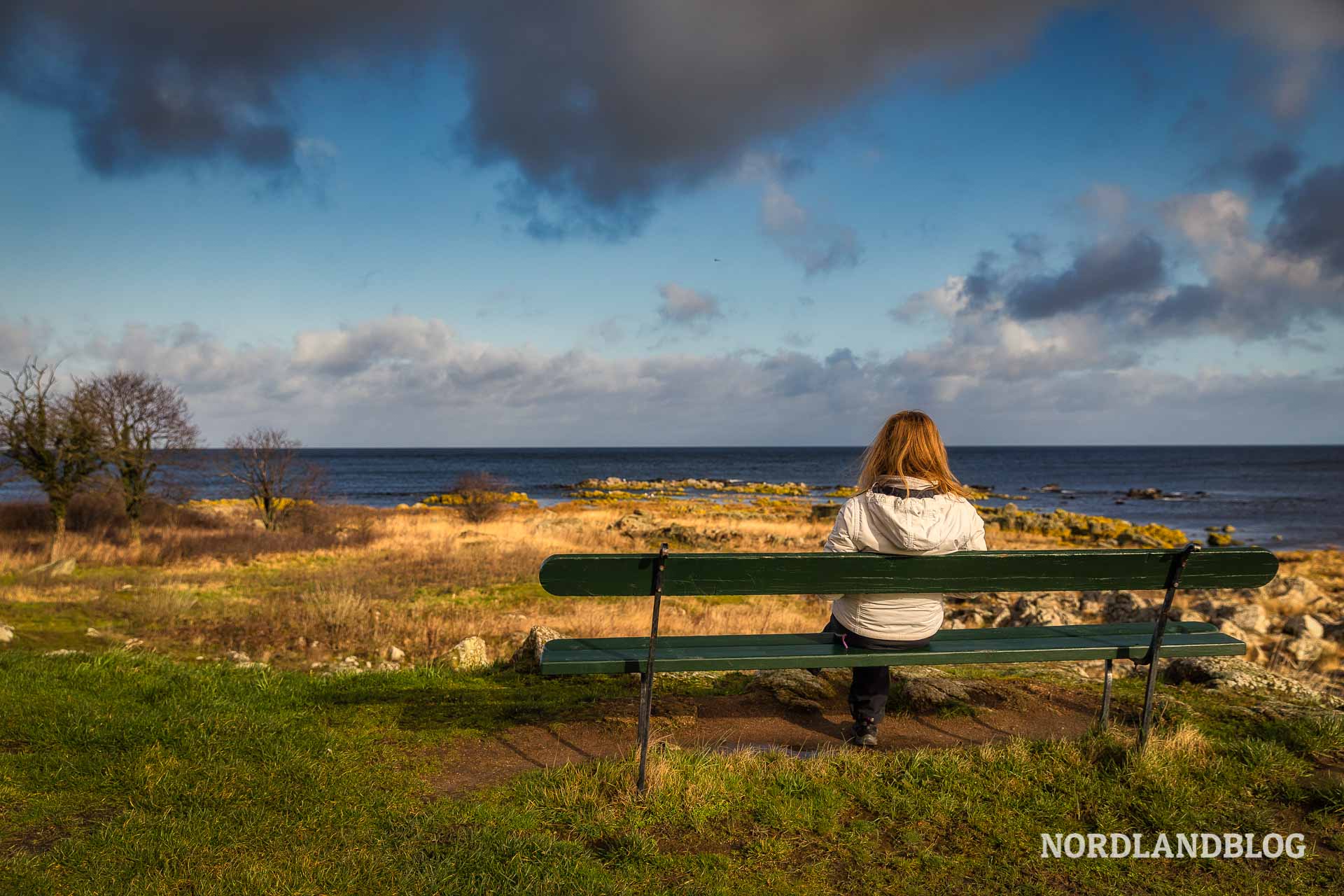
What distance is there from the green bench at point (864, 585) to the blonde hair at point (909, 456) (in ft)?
1.61

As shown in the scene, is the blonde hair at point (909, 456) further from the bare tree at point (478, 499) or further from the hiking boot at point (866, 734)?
the bare tree at point (478, 499)

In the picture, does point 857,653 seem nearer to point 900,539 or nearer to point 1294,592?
point 900,539

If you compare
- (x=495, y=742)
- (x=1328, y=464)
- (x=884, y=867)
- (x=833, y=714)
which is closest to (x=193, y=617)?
(x=495, y=742)

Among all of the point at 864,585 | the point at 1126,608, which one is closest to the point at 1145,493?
the point at 1126,608

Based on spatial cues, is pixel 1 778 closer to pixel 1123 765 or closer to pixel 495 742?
pixel 495 742

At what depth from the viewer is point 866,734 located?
441cm

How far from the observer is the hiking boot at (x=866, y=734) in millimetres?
4398

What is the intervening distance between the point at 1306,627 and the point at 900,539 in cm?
1135

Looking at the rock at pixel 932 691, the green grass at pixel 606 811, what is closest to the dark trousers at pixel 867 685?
the green grass at pixel 606 811

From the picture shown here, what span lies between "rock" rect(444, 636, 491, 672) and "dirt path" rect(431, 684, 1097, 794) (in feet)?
5.54

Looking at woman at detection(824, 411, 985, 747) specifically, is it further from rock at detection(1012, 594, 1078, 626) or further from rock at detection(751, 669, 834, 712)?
rock at detection(1012, 594, 1078, 626)

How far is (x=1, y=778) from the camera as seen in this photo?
3.76 metres

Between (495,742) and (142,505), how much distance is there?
75.0ft

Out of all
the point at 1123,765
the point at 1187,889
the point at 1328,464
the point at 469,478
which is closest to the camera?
the point at 1187,889
